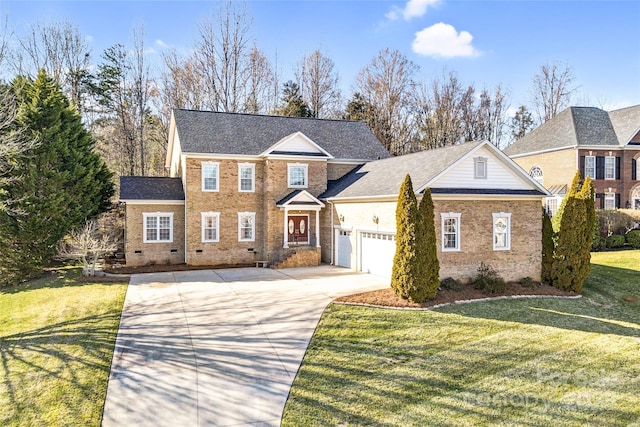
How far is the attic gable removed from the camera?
74.6 feet

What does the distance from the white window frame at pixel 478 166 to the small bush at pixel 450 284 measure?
4391 mm

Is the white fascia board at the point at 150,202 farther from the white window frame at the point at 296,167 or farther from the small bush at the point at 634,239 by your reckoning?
the small bush at the point at 634,239

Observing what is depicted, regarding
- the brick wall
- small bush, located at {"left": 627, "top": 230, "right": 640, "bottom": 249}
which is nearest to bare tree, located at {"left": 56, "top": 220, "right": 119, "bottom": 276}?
the brick wall

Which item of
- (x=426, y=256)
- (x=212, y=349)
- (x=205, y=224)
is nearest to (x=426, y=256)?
(x=426, y=256)

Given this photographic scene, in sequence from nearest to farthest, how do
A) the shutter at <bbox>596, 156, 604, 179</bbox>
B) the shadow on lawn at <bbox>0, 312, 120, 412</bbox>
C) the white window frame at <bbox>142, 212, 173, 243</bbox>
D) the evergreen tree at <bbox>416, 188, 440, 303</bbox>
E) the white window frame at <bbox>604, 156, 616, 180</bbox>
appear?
the shadow on lawn at <bbox>0, 312, 120, 412</bbox> < the evergreen tree at <bbox>416, 188, 440, 303</bbox> < the white window frame at <bbox>142, 212, 173, 243</bbox> < the shutter at <bbox>596, 156, 604, 179</bbox> < the white window frame at <bbox>604, 156, 616, 180</bbox>

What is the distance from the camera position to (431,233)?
47.5 ft

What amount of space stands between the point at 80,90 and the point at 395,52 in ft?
96.8

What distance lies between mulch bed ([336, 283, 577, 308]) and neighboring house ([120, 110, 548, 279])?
35.8 inches

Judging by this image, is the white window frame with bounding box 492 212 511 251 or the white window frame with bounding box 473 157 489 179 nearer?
the white window frame with bounding box 473 157 489 179

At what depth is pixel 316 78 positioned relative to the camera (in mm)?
42125

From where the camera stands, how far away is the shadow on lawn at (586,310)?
13.1m

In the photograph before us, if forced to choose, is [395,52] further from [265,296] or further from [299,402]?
[299,402]

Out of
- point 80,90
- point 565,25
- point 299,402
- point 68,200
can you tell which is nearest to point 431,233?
point 299,402

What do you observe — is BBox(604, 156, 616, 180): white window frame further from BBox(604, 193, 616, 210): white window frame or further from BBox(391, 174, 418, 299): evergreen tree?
BBox(391, 174, 418, 299): evergreen tree
